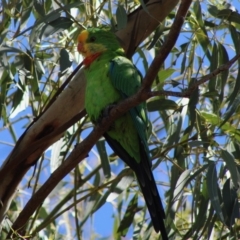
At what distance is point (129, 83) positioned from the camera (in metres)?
2.38

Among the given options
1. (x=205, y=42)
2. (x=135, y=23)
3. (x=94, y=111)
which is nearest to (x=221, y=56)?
(x=205, y=42)

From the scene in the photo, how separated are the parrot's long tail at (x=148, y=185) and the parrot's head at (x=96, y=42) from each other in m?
0.37

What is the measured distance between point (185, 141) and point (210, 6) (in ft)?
1.70

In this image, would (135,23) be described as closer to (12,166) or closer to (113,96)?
(113,96)

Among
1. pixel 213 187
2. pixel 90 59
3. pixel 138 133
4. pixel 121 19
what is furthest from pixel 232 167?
pixel 90 59

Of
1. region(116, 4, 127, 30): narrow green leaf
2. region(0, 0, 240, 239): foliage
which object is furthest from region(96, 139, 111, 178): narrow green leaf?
region(116, 4, 127, 30): narrow green leaf

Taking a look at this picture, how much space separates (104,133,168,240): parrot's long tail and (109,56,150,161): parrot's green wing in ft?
0.20

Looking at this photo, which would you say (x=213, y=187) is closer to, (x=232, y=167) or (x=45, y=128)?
(x=232, y=167)

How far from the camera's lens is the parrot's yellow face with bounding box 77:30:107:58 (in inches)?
102

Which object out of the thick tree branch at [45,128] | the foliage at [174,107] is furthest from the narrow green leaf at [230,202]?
the thick tree branch at [45,128]

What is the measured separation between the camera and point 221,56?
2.47 meters

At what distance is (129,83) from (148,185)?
40 centimetres

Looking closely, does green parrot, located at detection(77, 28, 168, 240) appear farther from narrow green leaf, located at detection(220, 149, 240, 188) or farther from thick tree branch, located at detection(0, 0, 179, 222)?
narrow green leaf, located at detection(220, 149, 240, 188)

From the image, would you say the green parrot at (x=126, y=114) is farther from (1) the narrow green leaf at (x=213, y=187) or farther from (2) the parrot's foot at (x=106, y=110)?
(1) the narrow green leaf at (x=213, y=187)
